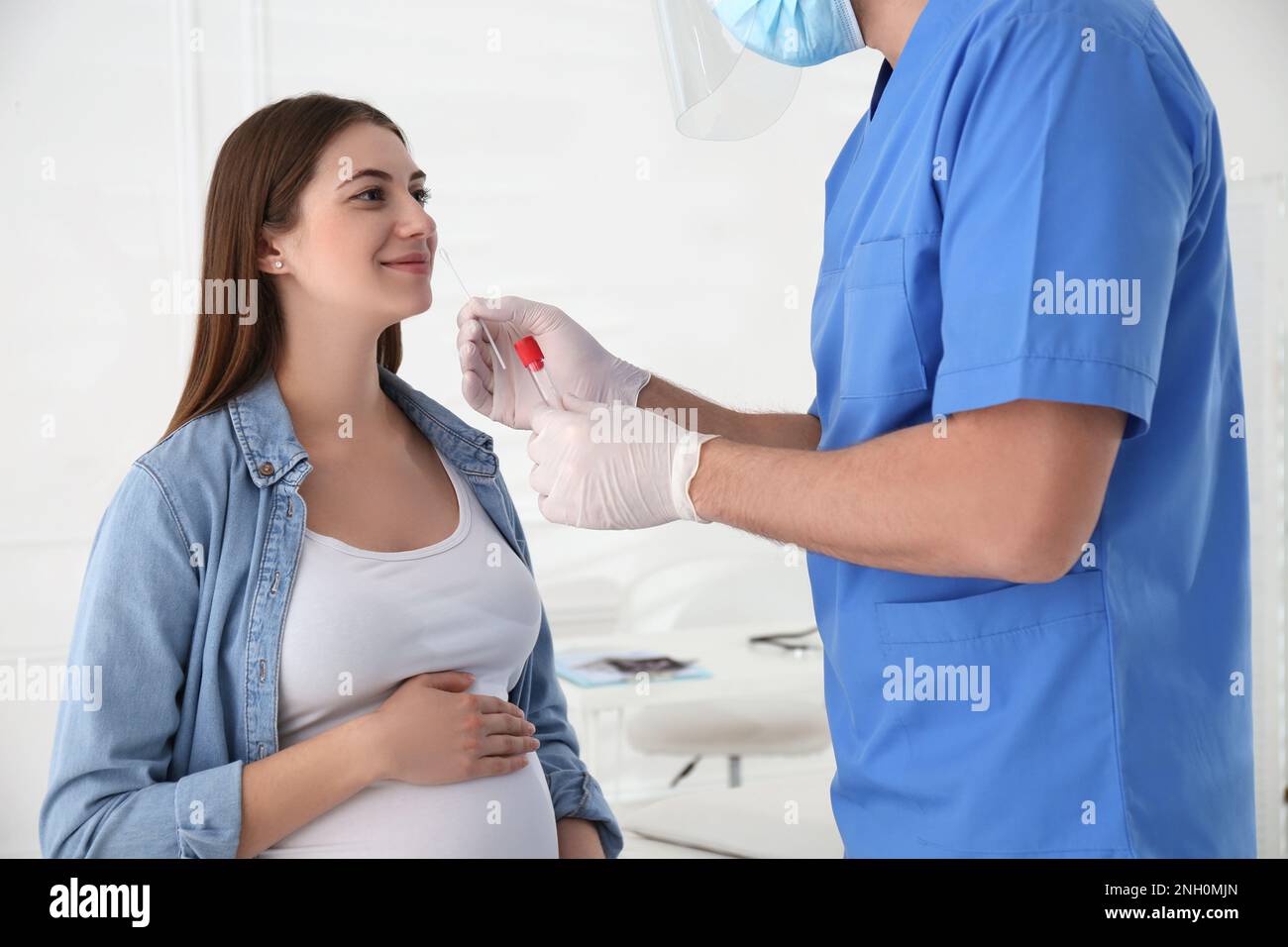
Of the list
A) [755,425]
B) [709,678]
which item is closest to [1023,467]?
[755,425]

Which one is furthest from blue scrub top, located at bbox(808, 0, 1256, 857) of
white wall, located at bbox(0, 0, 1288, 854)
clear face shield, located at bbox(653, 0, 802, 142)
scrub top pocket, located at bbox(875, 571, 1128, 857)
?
white wall, located at bbox(0, 0, 1288, 854)

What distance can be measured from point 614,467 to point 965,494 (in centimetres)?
39

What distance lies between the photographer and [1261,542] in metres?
3.42

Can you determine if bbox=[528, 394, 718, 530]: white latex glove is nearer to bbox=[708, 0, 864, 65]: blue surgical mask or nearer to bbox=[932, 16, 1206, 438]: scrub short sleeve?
bbox=[932, 16, 1206, 438]: scrub short sleeve

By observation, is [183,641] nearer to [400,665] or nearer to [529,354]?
[400,665]

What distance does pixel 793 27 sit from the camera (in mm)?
1264

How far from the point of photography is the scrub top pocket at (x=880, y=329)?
103 cm

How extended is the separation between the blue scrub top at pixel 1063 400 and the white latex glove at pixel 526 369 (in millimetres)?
499

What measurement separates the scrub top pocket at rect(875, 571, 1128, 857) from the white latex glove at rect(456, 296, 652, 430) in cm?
65

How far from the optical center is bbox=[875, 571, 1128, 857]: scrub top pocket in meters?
0.95

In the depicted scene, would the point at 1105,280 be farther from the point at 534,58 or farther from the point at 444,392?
the point at 534,58

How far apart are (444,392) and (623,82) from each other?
1.31 meters
